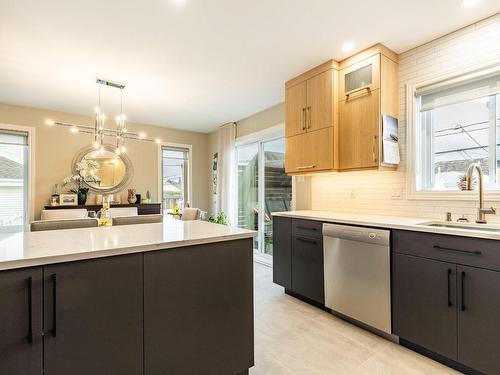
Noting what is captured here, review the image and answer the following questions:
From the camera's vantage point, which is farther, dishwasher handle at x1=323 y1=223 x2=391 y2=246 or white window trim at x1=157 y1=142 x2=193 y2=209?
white window trim at x1=157 y1=142 x2=193 y2=209

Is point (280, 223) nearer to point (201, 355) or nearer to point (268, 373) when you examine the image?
point (268, 373)

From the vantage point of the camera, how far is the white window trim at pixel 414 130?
2145mm

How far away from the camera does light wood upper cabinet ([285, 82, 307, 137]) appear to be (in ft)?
9.91

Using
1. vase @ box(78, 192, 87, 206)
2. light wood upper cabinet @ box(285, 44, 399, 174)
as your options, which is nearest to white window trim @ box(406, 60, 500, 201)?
light wood upper cabinet @ box(285, 44, 399, 174)

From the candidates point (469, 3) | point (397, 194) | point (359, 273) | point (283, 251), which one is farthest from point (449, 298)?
point (469, 3)

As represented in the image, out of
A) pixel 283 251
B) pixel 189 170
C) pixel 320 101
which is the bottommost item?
pixel 283 251

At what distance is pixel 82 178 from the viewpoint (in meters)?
4.57

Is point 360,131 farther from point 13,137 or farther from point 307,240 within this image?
point 13,137

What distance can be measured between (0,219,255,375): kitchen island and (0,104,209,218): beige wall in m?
3.32

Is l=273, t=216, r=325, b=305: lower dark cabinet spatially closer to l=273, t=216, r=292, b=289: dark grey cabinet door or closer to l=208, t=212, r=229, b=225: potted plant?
l=273, t=216, r=292, b=289: dark grey cabinet door

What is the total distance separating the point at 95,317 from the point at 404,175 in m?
2.66

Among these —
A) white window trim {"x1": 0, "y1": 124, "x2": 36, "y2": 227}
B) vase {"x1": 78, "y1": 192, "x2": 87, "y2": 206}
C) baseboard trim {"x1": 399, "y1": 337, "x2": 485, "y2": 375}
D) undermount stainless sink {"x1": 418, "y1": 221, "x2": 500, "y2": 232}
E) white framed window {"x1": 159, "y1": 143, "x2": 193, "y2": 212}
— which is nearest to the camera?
baseboard trim {"x1": 399, "y1": 337, "x2": 485, "y2": 375}

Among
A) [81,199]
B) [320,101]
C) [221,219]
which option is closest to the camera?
[320,101]

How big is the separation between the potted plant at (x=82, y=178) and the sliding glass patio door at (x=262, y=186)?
2.56 metres
